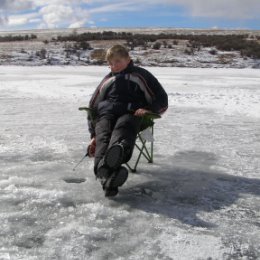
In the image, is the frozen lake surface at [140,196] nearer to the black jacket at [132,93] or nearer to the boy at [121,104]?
the boy at [121,104]

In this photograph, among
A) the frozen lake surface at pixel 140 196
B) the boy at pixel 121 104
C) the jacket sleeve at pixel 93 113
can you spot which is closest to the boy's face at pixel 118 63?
the boy at pixel 121 104

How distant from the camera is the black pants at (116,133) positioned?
4.08 metres

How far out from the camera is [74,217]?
3.45 meters

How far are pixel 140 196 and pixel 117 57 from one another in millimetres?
1408

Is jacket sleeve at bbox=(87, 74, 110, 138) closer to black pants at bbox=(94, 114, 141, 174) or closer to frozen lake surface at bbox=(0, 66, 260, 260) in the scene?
black pants at bbox=(94, 114, 141, 174)

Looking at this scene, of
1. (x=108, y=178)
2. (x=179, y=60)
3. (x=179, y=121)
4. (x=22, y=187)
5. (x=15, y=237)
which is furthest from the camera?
(x=179, y=60)

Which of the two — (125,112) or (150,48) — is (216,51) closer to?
(150,48)

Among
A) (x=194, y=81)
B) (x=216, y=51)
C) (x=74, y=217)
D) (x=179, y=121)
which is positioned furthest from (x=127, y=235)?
(x=216, y=51)

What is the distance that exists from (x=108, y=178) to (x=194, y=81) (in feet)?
34.8

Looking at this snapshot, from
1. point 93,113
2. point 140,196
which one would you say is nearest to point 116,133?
point 140,196

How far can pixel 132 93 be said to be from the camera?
182 inches

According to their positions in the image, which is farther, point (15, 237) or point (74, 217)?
point (74, 217)

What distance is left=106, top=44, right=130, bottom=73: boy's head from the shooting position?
4521 mm

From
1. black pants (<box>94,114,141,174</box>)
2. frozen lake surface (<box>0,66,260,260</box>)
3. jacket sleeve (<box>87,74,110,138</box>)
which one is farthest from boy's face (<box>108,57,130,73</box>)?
frozen lake surface (<box>0,66,260,260</box>)
